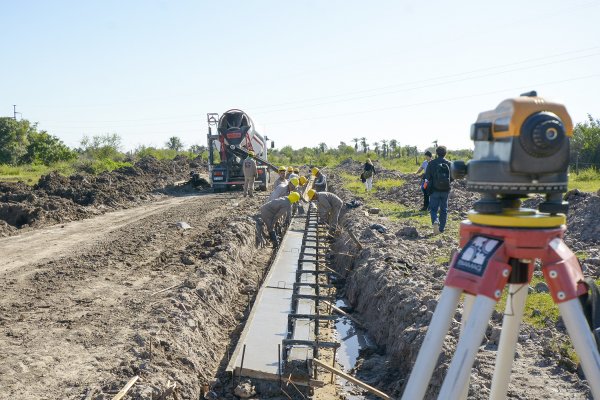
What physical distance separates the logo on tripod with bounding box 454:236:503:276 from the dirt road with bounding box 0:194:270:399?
3.12 m

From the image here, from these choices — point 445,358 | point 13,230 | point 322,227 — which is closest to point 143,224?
point 13,230

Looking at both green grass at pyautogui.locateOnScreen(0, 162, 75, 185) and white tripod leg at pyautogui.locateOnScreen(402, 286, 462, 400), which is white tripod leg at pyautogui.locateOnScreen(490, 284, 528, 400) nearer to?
white tripod leg at pyautogui.locateOnScreen(402, 286, 462, 400)

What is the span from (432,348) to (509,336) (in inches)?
19.4

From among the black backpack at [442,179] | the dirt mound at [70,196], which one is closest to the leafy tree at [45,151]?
the dirt mound at [70,196]

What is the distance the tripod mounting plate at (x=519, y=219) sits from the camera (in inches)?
81.6

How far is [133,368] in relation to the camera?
4.88 m

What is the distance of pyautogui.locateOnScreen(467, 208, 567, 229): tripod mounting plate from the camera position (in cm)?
207

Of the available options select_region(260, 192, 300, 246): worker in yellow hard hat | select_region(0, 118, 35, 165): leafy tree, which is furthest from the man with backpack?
select_region(0, 118, 35, 165): leafy tree

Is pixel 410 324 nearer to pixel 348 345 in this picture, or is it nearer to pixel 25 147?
pixel 348 345

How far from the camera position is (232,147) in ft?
72.4

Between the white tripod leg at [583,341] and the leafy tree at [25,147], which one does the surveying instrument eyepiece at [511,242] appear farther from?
the leafy tree at [25,147]

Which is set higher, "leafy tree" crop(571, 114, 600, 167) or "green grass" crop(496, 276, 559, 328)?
"leafy tree" crop(571, 114, 600, 167)

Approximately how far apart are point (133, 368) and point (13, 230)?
9022mm

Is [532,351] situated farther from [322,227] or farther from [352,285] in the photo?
[322,227]
